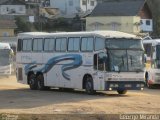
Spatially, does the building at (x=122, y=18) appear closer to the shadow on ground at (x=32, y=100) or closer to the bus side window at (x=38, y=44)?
the bus side window at (x=38, y=44)

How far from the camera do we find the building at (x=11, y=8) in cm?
13112

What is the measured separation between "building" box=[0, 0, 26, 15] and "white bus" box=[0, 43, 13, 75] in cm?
8117

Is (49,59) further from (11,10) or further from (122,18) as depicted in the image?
(11,10)

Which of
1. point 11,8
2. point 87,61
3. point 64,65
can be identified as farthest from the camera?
point 11,8

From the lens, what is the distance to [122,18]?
10081cm

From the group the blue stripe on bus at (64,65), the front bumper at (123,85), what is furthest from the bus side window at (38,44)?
the front bumper at (123,85)

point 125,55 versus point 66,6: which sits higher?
point 66,6

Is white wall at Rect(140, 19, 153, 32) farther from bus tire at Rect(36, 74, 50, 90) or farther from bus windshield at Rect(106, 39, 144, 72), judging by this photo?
bus windshield at Rect(106, 39, 144, 72)

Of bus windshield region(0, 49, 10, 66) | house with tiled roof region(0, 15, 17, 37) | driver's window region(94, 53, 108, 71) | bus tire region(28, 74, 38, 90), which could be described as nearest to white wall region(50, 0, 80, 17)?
house with tiled roof region(0, 15, 17, 37)

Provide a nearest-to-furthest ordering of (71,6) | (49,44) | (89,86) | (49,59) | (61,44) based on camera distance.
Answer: (89,86) < (61,44) < (49,59) < (49,44) < (71,6)

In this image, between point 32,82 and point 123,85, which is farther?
point 32,82

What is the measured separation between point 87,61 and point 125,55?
198 centimetres

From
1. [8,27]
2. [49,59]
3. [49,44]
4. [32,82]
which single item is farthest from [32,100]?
[8,27]

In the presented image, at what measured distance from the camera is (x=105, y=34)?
28.0 meters
